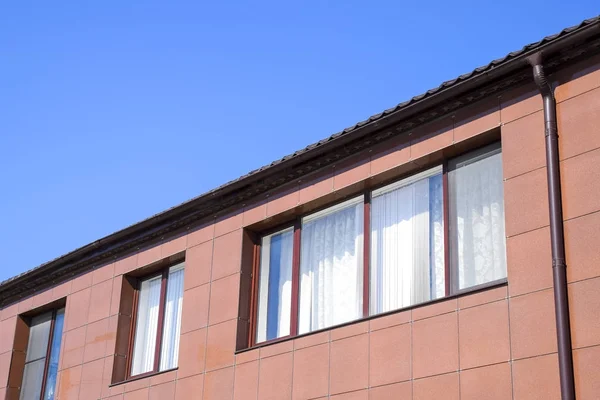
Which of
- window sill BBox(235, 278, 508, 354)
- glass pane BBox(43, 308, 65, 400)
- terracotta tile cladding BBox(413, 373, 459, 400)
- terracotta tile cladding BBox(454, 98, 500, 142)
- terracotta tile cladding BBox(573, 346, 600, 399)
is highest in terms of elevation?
terracotta tile cladding BBox(454, 98, 500, 142)

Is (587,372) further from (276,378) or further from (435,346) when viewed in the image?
(276,378)

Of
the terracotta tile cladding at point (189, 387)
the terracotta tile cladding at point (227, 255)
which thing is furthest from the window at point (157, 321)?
the terracotta tile cladding at point (227, 255)

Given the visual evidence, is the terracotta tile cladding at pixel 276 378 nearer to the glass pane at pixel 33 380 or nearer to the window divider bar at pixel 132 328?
the window divider bar at pixel 132 328

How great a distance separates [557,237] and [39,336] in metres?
12.7

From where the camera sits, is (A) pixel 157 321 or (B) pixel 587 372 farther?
(A) pixel 157 321

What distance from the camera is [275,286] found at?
16.8 metres

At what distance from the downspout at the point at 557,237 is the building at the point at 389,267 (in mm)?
26

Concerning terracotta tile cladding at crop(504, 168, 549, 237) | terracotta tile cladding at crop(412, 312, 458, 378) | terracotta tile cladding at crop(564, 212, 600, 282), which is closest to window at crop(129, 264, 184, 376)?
terracotta tile cladding at crop(412, 312, 458, 378)

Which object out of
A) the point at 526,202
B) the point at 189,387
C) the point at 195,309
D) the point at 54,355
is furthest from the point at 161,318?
the point at 526,202

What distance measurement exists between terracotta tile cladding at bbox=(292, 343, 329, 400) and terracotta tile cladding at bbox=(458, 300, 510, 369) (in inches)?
97.2

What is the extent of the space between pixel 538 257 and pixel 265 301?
5551 mm

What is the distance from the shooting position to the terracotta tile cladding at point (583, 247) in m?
12.0

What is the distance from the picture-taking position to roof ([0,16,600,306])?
13180 millimetres

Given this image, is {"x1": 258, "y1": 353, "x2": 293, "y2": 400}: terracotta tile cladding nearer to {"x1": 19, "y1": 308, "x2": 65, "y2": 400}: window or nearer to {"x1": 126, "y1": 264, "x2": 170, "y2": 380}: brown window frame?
Result: {"x1": 126, "y1": 264, "x2": 170, "y2": 380}: brown window frame
